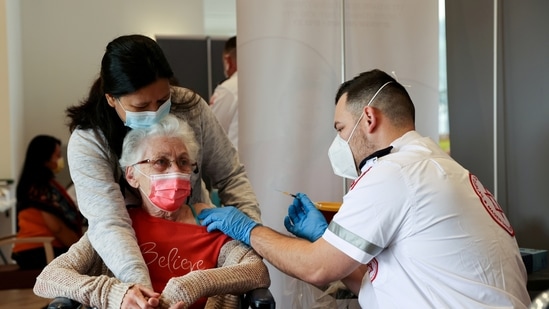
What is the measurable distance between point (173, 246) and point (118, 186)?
9.5 inches

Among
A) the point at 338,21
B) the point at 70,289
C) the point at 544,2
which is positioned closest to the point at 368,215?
the point at 70,289

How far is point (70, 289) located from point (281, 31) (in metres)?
1.49

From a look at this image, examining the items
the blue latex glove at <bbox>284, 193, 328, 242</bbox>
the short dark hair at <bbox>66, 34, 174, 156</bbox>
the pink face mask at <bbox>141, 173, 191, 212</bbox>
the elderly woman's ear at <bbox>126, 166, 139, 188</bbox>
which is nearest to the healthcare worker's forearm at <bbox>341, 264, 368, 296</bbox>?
the blue latex glove at <bbox>284, 193, 328, 242</bbox>

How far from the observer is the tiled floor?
4.89m

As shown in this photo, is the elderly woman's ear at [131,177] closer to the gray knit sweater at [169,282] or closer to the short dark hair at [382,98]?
the gray knit sweater at [169,282]

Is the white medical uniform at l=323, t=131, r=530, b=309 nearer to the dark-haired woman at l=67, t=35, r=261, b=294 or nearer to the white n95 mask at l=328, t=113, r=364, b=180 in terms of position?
the white n95 mask at l=328, t=113, r=364, b=180

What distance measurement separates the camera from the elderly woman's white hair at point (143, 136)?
210cm

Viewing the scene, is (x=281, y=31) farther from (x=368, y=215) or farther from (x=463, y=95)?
(x=368, y=215)

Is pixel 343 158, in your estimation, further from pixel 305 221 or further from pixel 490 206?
pixel 490 206

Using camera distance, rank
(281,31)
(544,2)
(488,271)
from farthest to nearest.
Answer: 1. (544,2)
2. (281,31)
3. (488,271)

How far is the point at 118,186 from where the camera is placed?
2.07 m

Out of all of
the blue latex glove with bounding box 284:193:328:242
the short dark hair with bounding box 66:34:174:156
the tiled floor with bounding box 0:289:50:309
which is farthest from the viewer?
the tiled floor with bounding box 0:289:50:309

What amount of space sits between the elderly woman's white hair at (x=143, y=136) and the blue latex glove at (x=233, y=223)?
207 millimetres

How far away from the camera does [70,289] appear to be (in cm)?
186
